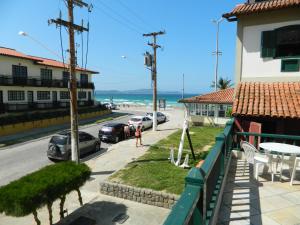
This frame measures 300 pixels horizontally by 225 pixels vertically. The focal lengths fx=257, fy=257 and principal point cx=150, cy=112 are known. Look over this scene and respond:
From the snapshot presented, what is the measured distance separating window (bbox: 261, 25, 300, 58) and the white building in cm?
2373

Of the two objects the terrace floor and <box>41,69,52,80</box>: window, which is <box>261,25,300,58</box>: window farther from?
<box>41,69,52,80</box>: window

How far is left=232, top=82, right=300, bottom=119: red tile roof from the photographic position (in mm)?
9672

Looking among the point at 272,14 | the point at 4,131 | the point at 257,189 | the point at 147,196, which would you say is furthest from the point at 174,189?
the point at 4,131

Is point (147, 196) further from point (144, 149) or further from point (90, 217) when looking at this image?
point (144, 149)

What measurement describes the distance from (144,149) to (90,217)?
10.3 m

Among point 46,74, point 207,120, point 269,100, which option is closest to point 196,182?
point 269,100

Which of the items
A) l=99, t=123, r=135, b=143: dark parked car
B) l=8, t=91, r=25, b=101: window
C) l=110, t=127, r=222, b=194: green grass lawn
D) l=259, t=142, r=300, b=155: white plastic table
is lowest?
l=110, t=127, r=222, b=194: green grass lawn

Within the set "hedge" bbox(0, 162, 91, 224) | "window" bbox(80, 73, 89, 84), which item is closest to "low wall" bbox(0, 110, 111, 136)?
"window" bbox(80, 73, 89, 84)

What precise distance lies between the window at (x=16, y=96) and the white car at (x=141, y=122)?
625 inches

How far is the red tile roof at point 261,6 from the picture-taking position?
9.93 metres

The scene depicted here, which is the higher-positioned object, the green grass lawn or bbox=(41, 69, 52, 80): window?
bbox=(41, 69, 52, 80): window

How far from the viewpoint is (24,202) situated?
7340 millimetres

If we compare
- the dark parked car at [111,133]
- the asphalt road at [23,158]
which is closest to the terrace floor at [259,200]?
the asphalt road at [23,158]

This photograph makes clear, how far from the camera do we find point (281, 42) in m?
10.6
